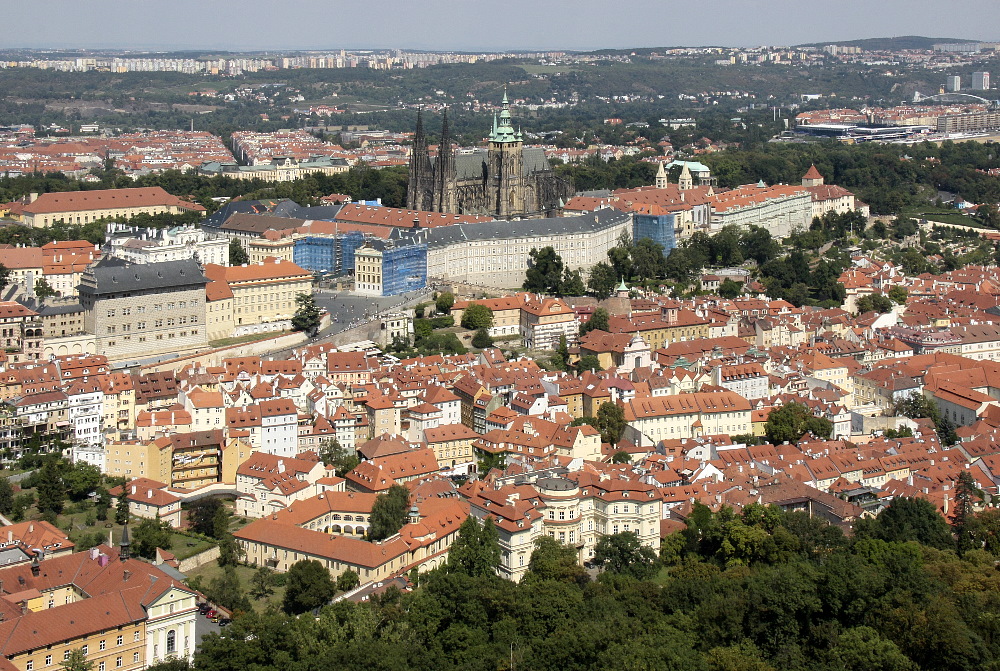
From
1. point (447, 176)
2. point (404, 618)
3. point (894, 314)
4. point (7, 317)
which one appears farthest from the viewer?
point (447, 176)

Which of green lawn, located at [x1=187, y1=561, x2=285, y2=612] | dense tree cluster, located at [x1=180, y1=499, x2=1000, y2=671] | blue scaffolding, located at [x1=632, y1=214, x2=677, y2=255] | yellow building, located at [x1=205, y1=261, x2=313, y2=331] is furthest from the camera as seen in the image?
blue scaffolding, located at [x1=632, y1=214, x2=677, y2=255]

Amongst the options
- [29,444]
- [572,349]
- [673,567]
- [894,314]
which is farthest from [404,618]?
[894,314]

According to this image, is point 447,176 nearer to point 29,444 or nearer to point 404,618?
point 29,444

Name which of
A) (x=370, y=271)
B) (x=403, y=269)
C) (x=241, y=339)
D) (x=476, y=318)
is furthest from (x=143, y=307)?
(x=403, y=269)

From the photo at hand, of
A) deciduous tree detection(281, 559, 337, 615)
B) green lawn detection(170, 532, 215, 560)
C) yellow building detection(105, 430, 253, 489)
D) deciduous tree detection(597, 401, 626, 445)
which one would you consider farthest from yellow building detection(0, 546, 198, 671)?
deciduous tree detection(597, 401, 626, 445)

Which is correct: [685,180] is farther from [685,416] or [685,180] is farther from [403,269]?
[685,416]

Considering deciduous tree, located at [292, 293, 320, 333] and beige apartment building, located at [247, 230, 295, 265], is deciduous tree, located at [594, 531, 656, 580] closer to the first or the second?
deciduous tree, located at [292, 293, 320, 333]

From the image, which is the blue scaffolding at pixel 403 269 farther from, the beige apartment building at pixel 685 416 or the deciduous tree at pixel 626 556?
the deciduous tree at pixel 626 556
